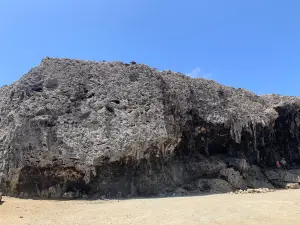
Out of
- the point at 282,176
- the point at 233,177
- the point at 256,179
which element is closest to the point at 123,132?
the point at 233,177

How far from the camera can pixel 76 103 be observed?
13398mm

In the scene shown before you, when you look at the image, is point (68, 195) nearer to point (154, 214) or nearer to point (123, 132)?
point (123, 132)

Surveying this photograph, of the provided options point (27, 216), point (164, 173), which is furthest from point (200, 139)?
point (27, 216)

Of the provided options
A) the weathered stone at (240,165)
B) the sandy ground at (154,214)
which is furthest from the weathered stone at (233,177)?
the sandy ground at (154,214)

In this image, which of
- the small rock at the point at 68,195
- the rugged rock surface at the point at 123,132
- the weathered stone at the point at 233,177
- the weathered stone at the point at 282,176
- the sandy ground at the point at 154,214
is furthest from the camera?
the weathered stone at the point at 282,176

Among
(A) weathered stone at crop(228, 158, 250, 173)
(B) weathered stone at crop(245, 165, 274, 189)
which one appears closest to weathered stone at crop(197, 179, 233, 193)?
(A) weathered stone at crop(228, 158, 250, 173)

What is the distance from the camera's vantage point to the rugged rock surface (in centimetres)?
1199

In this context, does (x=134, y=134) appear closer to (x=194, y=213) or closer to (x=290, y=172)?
(x=194, y=213)

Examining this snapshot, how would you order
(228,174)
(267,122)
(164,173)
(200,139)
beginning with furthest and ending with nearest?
1. (267,122)
2. (200,139)
3. (228,174)
4. (164,173)

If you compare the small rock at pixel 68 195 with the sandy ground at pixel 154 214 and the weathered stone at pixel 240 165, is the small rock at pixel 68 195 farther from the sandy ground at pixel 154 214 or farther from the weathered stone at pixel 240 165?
the weathered stone at pixel 240 165

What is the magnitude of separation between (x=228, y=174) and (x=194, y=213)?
28.2ft

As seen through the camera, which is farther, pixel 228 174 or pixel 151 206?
pixel 228 174

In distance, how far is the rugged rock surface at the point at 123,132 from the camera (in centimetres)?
1199

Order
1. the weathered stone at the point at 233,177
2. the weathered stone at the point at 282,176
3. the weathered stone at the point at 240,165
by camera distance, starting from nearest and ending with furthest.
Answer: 1. the weathered stone at the point at 233,177
2. the weathered stone at the point at 240,165
3. the weathered stone at the point at 282,176
